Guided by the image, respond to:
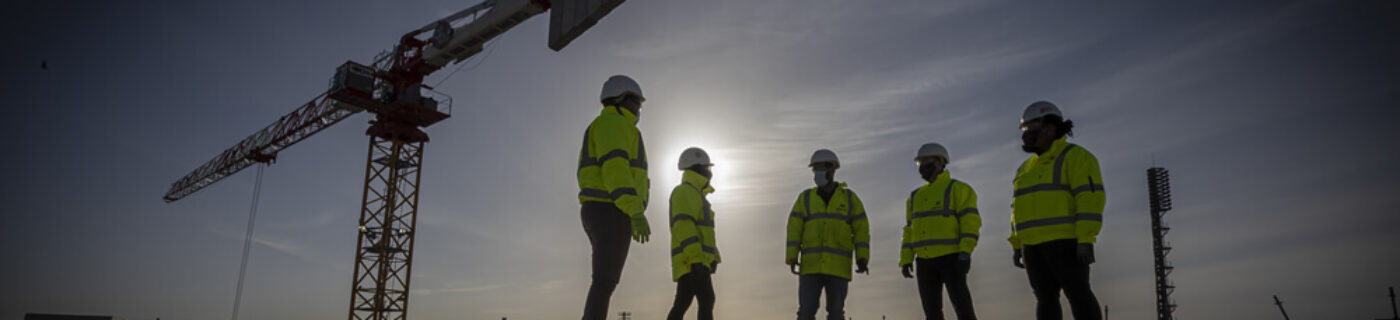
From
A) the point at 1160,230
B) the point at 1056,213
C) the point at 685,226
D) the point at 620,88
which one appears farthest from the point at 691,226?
the point at 1160,230

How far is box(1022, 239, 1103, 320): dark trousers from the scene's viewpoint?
5297 millimetres

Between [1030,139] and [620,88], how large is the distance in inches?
120

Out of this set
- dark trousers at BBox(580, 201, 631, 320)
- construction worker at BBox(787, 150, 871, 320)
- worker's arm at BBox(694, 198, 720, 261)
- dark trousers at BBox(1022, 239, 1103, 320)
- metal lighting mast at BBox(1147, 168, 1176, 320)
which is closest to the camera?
dark trousers at BBox(580, 201, 631, 320)

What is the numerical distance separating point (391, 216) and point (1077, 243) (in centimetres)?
4773

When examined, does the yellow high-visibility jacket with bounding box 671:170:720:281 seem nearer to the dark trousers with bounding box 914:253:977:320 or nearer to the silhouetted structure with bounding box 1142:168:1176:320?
the dark trousers with bounding box 914:253:977:320

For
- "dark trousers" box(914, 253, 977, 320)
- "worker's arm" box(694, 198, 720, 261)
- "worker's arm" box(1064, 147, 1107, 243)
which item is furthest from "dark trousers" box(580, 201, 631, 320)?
"dark trousers" box(914, 253, 977, 320)

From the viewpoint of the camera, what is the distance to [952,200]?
7.67 meters

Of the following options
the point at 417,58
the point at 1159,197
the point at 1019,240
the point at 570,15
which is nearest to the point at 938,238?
the point at 1019,240

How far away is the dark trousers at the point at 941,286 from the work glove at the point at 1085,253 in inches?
74.1

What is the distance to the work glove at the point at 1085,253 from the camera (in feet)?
17.4

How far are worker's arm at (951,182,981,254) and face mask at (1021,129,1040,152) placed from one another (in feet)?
4.42

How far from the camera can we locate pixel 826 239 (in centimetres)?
783

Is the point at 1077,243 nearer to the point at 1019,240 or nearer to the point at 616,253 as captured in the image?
the point at 1019,240

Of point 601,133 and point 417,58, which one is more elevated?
point 417,58
